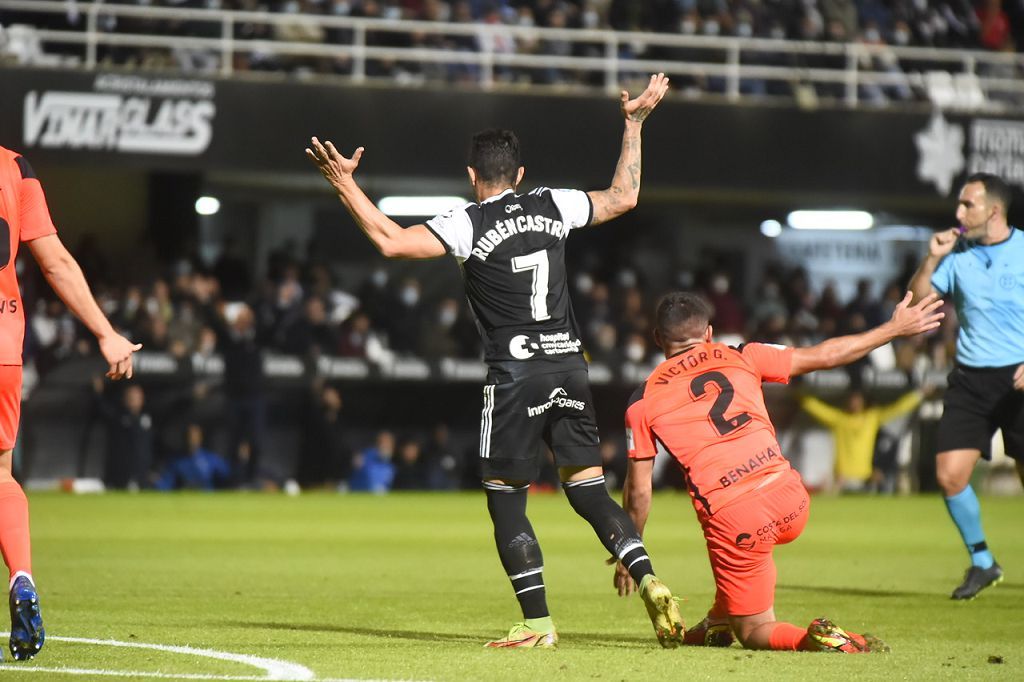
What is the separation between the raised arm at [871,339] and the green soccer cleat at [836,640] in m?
1.04

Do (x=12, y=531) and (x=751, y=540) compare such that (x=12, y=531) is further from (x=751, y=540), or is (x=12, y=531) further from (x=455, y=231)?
(x=751, y=540)

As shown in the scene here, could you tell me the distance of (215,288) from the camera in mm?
20562

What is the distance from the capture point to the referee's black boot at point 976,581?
884 cm

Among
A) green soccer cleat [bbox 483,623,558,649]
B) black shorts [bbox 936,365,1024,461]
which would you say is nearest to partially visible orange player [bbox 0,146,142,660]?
green soccer cleat [bbox 483,623,558,649]

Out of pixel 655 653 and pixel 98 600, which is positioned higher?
pixel 655 653

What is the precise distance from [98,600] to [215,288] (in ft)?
41.0

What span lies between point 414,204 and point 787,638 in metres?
19.2

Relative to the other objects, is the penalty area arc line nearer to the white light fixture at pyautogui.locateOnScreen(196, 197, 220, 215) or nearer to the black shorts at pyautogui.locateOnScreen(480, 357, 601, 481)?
the black shorts at pyautogui.locateOnScreen(480, 357, 601, 481)

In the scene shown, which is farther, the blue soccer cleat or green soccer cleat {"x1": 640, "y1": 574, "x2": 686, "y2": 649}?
green soccer cleat {"x1": 640, "y1": 574, "x2": 686, "y2": 649}

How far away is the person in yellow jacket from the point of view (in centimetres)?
2081

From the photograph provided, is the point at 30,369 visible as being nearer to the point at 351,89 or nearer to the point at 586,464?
the point at 351,89

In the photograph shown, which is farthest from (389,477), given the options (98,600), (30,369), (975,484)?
(98,600)

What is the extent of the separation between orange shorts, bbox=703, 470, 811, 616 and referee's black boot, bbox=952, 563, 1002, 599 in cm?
291

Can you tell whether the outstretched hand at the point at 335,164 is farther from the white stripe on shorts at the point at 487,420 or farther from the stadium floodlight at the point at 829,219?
the stadium floodlight at the point at 829,219
